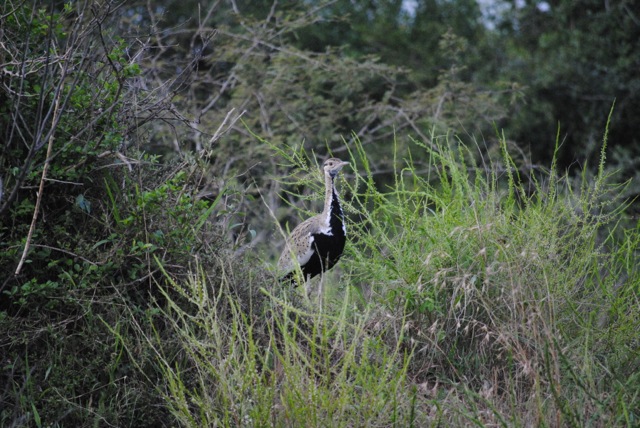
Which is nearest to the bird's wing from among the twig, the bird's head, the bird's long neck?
the bird's long neck

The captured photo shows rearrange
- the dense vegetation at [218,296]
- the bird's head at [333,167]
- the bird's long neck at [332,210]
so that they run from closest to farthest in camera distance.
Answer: the dense vegetation at [218,296]
the bird's long neck at [332,210]
the bird's head at [333,167]

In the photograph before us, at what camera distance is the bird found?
19.9 feet

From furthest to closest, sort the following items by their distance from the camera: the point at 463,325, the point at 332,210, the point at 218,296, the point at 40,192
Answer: the point at 332,210 < the point at 463,325 < the point at 40,192 < the point at 218,296

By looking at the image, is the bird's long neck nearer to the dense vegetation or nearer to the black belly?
the black belly

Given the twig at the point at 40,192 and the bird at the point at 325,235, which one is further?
the bird at the point at 325,235

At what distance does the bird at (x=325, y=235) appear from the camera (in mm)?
6073

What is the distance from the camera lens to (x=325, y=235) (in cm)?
613

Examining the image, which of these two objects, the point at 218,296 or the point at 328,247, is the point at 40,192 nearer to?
the point at 218,296

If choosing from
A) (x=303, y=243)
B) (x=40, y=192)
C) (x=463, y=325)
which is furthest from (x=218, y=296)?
(x=303, y=243)

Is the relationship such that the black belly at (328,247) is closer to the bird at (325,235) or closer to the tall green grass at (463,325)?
the bird at (325,235)

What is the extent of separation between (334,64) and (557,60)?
17.1 ft

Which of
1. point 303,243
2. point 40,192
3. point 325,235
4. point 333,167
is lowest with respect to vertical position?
point 303,243

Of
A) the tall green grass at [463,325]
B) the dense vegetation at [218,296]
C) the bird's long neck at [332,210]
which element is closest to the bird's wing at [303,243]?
the bird's long neck at [332,210]

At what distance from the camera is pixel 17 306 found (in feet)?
14.5
